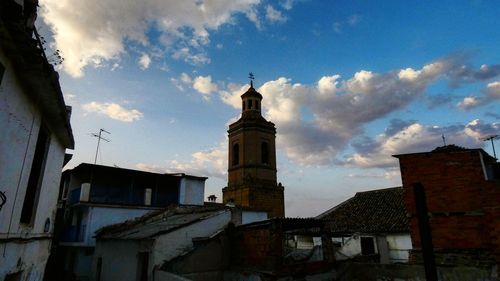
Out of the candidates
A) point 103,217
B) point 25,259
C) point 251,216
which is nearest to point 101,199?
point 103,217

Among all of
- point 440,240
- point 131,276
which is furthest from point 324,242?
point 131,276

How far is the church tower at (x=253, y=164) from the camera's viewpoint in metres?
29.5

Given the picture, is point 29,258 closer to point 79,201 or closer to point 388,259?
point 79,201

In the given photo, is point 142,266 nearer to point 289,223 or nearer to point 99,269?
point 99,269

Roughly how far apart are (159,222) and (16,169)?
44.9ft

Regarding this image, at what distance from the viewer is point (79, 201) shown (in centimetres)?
2047

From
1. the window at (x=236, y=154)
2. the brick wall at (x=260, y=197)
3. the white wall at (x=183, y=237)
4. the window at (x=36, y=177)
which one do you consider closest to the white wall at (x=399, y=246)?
the brick wall at (x=260, y=197)

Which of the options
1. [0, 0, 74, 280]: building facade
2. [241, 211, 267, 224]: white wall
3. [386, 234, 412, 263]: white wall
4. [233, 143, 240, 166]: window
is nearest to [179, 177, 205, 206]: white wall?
[241, 211, 267, 224]: white wall

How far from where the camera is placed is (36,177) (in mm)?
7859

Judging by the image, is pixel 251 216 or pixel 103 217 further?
pixel 251 216

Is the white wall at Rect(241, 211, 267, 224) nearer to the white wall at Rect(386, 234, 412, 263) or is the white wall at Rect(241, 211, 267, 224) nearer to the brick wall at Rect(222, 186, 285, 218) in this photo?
the brick wall at Rect(222, 186, 285, 218)

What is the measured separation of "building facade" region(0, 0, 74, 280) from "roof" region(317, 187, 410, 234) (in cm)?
1910

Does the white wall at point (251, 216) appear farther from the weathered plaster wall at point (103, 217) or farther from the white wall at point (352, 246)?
the weathered plaster wall at point (103, 217)

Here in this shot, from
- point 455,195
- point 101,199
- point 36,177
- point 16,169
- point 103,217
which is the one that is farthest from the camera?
point 101,199
